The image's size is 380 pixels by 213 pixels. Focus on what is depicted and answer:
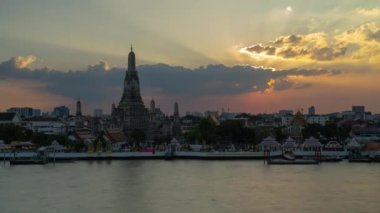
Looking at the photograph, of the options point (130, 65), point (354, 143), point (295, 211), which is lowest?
point (295, 211)

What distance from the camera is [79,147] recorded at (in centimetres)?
5309

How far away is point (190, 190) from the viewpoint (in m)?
26.2

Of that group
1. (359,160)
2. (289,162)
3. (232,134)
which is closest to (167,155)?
(289,162)

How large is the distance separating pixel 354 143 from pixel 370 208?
A: 29.6m

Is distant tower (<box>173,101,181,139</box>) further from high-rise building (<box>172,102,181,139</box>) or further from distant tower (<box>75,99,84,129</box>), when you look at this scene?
distant tower (<box>75,99,84,129</box>)

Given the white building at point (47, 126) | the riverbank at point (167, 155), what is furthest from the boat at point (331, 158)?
the white building at point (47, 126)

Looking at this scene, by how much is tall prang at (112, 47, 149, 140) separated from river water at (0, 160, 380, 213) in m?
30.6

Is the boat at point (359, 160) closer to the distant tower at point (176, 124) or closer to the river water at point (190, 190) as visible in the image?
the river water at point (190, 190)

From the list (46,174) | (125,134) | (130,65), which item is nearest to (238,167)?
(46,174)

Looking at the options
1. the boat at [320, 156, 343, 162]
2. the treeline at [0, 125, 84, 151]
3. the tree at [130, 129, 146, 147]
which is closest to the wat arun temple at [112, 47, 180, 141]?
the tree at [130, 129, 146, 147]

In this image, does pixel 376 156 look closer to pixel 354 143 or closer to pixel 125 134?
pixel 354 143

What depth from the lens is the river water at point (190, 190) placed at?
21.8 metres

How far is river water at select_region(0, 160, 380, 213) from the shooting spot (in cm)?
2183

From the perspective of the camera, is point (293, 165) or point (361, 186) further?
point (293, 165)
